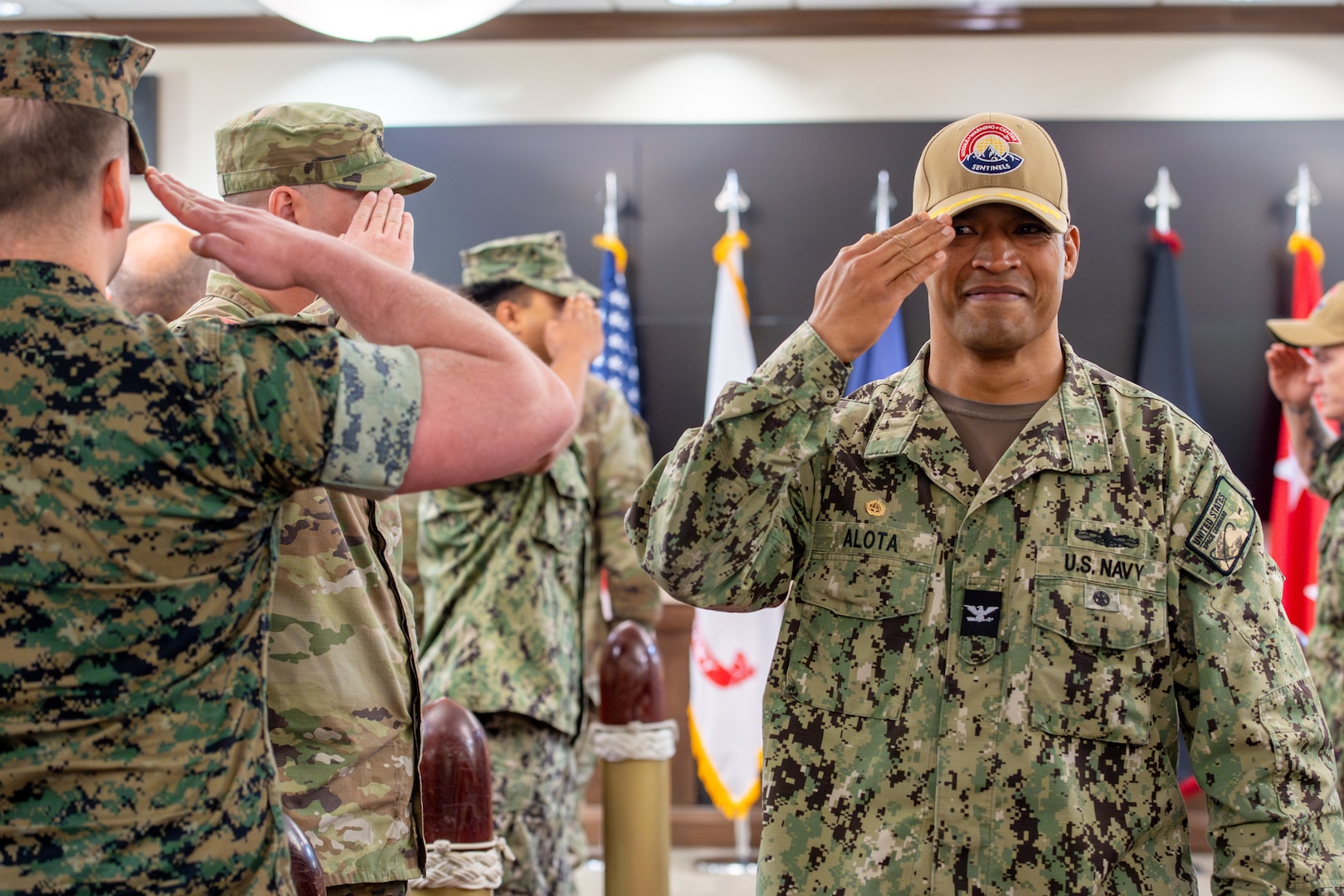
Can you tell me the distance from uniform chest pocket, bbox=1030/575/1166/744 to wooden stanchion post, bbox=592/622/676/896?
1174 mm

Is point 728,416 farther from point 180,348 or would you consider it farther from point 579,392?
point 579,392

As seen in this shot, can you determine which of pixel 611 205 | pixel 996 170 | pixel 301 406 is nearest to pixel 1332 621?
pixel 996 170

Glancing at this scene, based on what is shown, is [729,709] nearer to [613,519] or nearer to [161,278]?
[613,519]

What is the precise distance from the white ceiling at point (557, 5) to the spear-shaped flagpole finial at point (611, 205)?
0.69 metres

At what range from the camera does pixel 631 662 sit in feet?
8.93

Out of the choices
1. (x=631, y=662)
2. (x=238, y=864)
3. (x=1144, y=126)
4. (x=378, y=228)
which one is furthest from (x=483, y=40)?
(x=238, y=864)

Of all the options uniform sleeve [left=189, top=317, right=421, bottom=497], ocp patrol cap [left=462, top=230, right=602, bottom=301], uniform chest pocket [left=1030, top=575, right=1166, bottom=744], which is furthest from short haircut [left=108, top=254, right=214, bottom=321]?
uniform chest pocket [left=1030, top=575, right=1166, bottom=744]

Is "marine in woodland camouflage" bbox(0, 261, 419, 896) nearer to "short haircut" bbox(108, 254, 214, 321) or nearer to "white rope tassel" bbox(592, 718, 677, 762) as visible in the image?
"short haircut" bbox(108, 254, 214, 321)

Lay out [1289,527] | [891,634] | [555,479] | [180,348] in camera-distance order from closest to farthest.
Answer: [180,348], [891,634], [555,479], [1289,527]

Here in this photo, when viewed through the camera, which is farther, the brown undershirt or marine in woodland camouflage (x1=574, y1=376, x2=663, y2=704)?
marine in woodland camouflage (x1=574, y1=376, x2=663, y2=704)

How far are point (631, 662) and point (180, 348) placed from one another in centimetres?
176

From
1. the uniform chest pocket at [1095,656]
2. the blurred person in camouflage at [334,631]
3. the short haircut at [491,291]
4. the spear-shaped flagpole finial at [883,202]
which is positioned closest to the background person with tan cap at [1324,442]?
the uniform chest pocket at [1095,656]

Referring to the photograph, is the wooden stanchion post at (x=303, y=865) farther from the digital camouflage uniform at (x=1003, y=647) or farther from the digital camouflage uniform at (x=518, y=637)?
the digital camouflage uniform at (x=518, y=637)

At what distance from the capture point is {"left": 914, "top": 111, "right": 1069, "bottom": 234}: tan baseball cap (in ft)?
5.40
